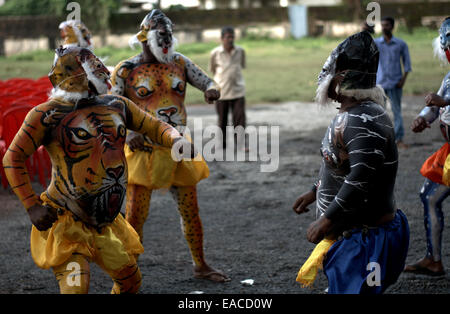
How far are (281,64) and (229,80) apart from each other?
15786 millimetres

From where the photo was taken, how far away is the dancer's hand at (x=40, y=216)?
324 cm

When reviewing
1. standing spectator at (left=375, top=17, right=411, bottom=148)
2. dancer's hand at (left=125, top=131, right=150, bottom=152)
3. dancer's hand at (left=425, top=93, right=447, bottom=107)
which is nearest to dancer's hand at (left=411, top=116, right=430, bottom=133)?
dancer's hand at (left=425, top=93, right=447, bottom=107)

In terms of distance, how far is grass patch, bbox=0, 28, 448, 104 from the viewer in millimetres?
17906

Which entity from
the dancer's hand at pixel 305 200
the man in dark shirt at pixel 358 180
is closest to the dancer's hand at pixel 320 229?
the man in dark shirt at pixel 358 180

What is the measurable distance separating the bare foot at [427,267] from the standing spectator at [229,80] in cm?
594

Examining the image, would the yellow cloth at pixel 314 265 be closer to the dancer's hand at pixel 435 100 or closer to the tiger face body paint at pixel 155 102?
the dancer's hand at pixel 435 100

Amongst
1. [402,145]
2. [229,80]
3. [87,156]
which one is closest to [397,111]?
[402,145]

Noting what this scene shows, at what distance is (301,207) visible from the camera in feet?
12.2

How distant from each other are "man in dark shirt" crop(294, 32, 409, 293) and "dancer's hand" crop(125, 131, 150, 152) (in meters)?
1.93

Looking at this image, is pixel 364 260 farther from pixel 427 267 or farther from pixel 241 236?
pixel 241 236

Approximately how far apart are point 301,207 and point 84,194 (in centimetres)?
134

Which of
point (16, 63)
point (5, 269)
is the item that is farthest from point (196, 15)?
point (5, 269)

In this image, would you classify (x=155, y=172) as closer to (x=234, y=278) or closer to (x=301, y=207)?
(x=234, y=278)

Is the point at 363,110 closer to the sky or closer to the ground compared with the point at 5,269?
closer to the sky
